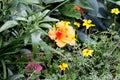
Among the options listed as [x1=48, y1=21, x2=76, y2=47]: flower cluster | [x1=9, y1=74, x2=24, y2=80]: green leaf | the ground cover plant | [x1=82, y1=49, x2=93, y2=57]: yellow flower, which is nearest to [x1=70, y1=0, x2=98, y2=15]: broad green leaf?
the ground cover plant

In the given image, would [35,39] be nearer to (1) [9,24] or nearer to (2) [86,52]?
(1) [9,24]

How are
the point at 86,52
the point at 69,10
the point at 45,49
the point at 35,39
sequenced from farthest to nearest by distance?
the point at 69,10 → the point at 86,52 → the point at 45,49 → the point at 35,39

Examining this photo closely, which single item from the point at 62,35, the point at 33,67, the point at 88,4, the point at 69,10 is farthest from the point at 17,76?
the point at 88,4

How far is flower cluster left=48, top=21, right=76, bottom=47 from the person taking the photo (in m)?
2.06

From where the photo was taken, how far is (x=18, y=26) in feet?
6.37

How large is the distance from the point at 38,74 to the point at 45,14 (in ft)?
1.11

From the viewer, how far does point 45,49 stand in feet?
6.21

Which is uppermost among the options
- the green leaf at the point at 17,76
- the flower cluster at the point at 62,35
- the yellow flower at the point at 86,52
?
the flower cluster at the point at 62,35

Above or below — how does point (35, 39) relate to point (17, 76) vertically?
above

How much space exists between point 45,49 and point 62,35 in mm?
229

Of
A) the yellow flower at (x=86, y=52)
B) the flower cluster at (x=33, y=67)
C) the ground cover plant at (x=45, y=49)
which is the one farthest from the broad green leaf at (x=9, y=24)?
the yellow flower at (x=86, y=52)

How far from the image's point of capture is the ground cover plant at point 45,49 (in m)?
1.88

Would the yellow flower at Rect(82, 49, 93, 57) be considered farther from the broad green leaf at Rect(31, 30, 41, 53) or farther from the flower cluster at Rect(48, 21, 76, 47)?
the broad green leaf at Rect(31, 30, 41, 53)

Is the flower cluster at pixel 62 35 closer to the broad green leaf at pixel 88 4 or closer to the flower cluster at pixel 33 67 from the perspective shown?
the flower cluster at pixel 33 67
